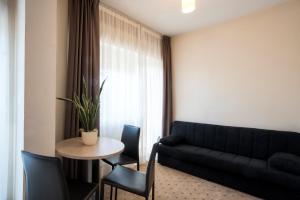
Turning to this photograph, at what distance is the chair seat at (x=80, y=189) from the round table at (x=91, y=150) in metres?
0.25

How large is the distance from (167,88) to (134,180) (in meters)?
2.49

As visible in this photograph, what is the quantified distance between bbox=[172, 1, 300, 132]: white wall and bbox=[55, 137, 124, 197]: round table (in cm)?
226

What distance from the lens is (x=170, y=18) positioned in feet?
10.4

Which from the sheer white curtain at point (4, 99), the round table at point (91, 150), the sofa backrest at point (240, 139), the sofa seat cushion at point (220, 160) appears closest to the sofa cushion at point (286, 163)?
the sofa seat cushion at point (220, 160)

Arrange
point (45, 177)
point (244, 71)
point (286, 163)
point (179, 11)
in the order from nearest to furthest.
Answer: point (45, 177), point (286, 163), point (179, 11), point (244, 71)

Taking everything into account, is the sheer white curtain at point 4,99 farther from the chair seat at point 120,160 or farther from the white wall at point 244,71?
the white wall at point 244,71

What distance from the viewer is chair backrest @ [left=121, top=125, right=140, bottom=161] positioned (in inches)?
98.9

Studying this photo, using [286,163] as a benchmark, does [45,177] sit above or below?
above

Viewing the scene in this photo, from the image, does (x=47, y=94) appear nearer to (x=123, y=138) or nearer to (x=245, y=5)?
(x=123, y=138)

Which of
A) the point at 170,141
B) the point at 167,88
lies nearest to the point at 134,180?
the point at 170,141

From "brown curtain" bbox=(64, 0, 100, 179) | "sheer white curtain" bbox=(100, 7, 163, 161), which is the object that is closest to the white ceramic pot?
"brown curtain" bbox=(64, 0, 100, 179)

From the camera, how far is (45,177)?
1.27 meters

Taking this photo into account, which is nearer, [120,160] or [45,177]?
[45,177]

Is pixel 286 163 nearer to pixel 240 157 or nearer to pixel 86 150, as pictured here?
pixel 240 157
